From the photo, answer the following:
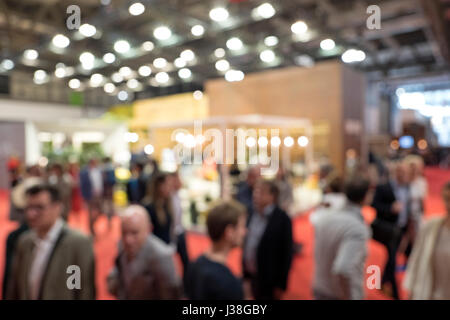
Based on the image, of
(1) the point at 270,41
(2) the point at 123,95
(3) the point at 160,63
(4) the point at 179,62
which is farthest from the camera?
(2) the point at 123,95

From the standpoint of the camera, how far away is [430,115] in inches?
680

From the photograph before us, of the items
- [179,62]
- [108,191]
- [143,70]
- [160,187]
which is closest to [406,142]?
[179,62]

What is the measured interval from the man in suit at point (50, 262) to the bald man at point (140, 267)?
10.8 inches

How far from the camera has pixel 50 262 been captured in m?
1.55

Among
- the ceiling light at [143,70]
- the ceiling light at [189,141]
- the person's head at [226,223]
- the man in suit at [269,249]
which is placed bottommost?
the man in suit at [269,249]

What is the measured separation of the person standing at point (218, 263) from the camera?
4.60 ft

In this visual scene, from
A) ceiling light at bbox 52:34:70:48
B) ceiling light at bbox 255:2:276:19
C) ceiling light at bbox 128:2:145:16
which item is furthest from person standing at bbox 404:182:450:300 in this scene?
→ ceiling light at bbox 128:2:145:16

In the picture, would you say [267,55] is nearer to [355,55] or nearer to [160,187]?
[160,187]

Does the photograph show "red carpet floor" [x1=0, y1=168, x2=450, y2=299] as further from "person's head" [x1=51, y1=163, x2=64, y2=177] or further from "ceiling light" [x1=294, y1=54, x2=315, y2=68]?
"ceiling light" [x1=294, y1=54, x2=315, y2=68]

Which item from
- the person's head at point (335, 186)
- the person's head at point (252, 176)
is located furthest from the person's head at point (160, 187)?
the person's head at point (335, 186)

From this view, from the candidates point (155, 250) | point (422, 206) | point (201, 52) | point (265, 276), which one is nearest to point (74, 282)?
point (155, 250)

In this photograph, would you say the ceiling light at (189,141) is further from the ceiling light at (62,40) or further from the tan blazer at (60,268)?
the tan blazer at (60,268)

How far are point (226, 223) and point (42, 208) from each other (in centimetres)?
102
